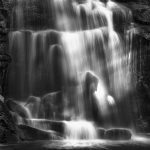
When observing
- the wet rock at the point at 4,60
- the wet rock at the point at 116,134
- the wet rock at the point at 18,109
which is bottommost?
the wet rock at the point at 116,134

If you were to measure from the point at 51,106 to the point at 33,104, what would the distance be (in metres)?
0.99

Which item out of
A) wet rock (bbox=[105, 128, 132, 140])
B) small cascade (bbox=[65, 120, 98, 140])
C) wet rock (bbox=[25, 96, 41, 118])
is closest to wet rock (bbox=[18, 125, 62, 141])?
small cascade (bbox=[65, 120, 98, 140])

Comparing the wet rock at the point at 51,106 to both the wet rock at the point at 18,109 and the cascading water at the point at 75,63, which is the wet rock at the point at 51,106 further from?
the wet rock at the point at 18,109

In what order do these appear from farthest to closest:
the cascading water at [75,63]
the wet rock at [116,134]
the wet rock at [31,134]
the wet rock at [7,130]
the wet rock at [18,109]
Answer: the cascading water at [75,63] → the wet rock at [18,109] → the wet rock at [116,134] → the wet rock at [31,134] → the wet rock at [7,130]

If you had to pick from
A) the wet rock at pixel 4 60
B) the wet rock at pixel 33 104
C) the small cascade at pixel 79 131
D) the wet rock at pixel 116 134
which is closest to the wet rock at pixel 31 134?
the small cascade at pixel 79 131

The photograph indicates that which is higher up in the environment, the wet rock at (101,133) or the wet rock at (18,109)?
the wet rock at (18,109)

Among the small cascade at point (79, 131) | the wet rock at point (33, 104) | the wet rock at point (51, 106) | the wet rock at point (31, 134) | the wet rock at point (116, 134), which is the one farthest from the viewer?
the wet rock at point (51, 106)

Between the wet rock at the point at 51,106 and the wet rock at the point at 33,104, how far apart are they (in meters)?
0.22

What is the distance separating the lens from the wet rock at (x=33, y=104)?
20719mm

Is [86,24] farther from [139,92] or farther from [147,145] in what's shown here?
[147,145]

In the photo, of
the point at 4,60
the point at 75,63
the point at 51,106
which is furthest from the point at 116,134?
the point at 4,60

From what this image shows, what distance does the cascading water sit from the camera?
2255 centimetres

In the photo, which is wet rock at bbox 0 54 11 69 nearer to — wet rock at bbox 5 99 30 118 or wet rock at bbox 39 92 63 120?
wet rock at bbox 5 99 30 118

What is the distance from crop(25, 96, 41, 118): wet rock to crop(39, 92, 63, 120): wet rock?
0.22 metres
